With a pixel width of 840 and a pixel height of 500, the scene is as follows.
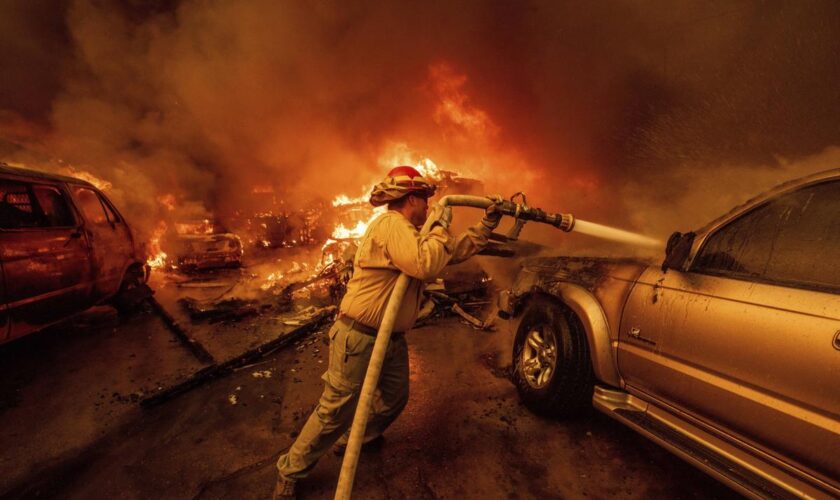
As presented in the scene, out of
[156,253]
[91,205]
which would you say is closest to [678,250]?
[91,205]

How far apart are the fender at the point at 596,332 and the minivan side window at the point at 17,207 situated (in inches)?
236

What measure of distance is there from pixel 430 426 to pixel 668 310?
7.11ft

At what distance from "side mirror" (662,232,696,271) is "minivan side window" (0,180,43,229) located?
638 cm

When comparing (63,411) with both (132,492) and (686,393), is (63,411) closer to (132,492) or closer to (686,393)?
(132,492)

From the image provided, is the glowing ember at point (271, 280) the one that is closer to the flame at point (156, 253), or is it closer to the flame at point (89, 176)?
the flame at point (156, 253)

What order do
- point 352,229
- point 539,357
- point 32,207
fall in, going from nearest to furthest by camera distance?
1. point 539,357
2. point 32,207
3. point 352,229

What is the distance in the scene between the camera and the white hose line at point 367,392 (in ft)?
6.28

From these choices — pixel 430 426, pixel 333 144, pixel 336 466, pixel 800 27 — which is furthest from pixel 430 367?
pixel 333 144

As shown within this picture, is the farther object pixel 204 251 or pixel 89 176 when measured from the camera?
pixel 89 176

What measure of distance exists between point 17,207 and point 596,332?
21.6ft

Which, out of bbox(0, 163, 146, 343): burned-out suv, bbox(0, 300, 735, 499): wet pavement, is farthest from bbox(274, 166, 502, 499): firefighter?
bbox(0, 163, 146, 343): burned-out suv

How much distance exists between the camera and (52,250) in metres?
4.41

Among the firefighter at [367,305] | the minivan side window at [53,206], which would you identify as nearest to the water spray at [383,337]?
the firefighter at [367,305]

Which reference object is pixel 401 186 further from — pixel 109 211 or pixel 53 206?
pixel 109 211
